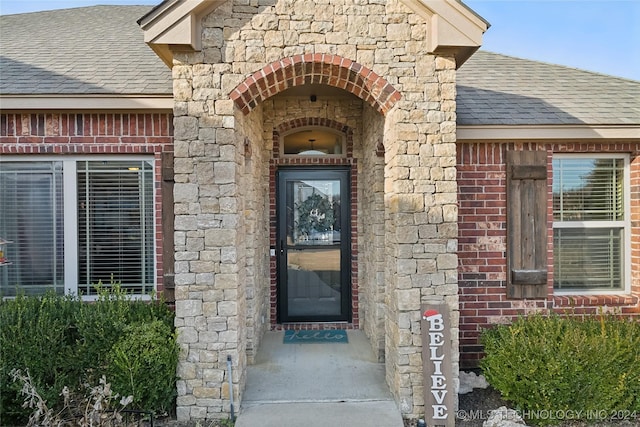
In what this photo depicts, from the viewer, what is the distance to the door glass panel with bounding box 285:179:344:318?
580 centimetres

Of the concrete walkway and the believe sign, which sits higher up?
the believe sign

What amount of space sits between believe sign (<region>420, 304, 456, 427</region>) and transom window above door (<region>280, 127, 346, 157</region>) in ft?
9.57

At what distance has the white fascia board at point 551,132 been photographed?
454 cm

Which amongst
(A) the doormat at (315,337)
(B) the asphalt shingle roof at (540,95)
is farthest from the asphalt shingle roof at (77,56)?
(B) the asphalt shingle roof at (540,95)

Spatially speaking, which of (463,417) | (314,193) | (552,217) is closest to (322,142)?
(314,193)

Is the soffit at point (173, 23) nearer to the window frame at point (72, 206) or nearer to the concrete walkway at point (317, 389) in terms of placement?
the window frame at point (72, 206)

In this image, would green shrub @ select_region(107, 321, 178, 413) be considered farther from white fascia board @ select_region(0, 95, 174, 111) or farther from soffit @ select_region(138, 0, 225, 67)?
soffit @ select_region(138, 0, 225, 67)

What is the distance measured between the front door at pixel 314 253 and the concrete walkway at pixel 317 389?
2.21ft

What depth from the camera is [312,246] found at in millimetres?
5805

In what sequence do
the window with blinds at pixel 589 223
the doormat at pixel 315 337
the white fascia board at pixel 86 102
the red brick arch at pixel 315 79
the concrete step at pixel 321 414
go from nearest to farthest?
the concrete step at pixel 321 414
the red brick arch at pixel 315 79
the white fascia board at pixel 86 102
the window with blinds at pixel 589 223
the doormat at pixel 315 337

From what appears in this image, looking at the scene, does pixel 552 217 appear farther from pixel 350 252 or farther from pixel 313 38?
pixel 313 38

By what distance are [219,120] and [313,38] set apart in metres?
1.15

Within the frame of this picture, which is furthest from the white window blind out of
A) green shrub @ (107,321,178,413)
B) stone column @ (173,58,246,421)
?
stone column @ (173,58,246,421)

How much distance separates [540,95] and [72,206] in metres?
5.96
